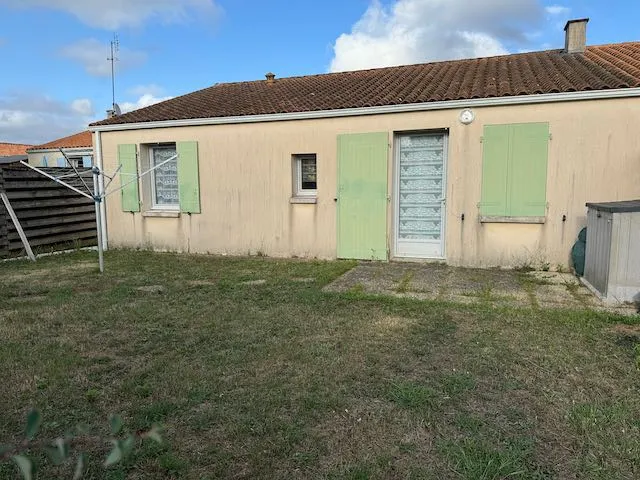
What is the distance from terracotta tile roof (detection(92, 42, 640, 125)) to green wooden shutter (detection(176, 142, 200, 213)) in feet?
2.12

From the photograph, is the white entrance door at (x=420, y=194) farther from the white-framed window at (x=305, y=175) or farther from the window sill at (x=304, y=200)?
the white-framed window at (x=305, y=175)

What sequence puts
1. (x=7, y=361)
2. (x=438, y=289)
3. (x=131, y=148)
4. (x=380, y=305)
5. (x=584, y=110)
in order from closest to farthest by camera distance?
(x=7, y=361) → (x=380, y=305) → (x=438, y=289) → (x=584, y=110) → (x=131, y=148)

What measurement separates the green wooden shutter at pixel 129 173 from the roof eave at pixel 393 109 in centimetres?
45

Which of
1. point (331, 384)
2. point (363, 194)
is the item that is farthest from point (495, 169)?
point (331, 384)

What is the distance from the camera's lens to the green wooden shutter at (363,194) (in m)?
7.73

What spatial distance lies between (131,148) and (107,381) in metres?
7.26

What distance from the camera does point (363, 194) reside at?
25.8 ft

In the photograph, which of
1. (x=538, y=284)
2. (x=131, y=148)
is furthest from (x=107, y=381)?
(x=131, y=148)

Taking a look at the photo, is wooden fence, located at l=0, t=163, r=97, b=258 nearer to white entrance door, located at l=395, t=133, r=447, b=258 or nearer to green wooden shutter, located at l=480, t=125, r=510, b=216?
white entrance door, located at l=395, t=133, r=447, b=258

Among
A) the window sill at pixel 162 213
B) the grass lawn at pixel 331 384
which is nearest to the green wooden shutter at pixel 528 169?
the grass lawn at pixel 331 384

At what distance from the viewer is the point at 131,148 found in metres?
9.38

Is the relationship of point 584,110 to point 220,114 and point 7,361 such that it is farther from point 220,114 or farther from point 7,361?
point 7,361

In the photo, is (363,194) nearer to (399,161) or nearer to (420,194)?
(399,161)

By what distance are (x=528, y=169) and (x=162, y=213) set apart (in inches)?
271
